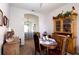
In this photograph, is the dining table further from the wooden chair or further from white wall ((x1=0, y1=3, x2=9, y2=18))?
white wall ((x1=0, y1=3, x2=9, y2=18))

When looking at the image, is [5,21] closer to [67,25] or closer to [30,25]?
[30,25]

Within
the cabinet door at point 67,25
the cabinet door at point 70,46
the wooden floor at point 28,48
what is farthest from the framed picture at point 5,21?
the cabinet door at point 70,46

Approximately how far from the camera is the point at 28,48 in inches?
82.0

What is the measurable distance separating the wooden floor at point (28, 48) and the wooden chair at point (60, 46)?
0.34m

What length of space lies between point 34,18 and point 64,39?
2.24ft

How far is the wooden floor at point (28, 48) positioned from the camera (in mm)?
2035

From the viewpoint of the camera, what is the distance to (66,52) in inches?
80.3

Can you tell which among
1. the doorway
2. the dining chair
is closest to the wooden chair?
the dining chair

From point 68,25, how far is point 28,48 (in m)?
0.85

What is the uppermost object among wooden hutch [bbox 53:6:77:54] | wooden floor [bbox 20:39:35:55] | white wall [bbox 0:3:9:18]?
white wall [bbox 0:3:9:18]

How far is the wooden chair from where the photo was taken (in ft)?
6.73

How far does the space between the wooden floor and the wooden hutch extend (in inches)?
20.6
